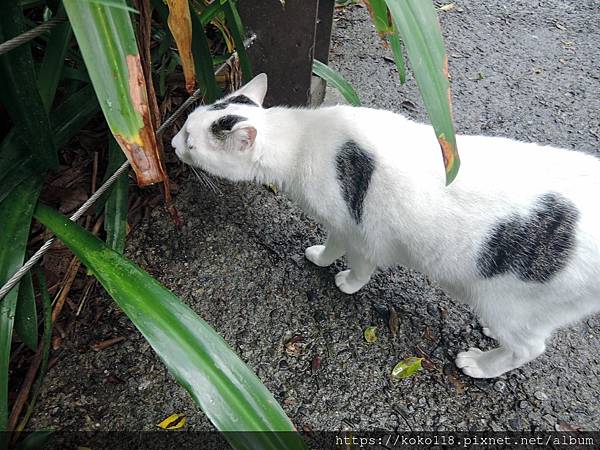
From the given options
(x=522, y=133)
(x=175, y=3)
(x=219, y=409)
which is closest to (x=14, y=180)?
(x=175, y=3)

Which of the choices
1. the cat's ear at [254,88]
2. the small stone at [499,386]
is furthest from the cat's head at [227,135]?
the small stone at [499,386]

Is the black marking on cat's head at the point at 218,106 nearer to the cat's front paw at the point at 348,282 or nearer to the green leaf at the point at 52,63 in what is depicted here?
the green leaf at the point at 52,63

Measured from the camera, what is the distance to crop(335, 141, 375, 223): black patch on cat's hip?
48.4 inches

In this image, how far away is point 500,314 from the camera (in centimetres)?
126

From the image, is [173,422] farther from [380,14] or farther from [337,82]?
[337,82]

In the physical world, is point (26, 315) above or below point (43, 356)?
above

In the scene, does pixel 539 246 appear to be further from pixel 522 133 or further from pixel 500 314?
pixel 522 133

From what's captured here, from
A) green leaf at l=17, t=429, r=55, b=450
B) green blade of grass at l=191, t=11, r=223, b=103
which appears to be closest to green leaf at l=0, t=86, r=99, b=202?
green blade of grass at l=191, t=11, r=223, b=103

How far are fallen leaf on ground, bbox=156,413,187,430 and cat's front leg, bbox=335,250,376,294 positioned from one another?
2.17 feet

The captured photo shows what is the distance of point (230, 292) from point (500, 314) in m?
0.85

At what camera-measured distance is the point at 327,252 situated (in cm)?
162

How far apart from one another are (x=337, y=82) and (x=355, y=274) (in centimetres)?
85

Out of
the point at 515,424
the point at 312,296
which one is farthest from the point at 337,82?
the point at 515,424

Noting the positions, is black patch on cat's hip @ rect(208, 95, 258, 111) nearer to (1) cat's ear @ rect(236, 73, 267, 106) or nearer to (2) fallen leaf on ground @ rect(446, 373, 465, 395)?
(1) cat's ear @ rect(236, 73, 267, 106)
